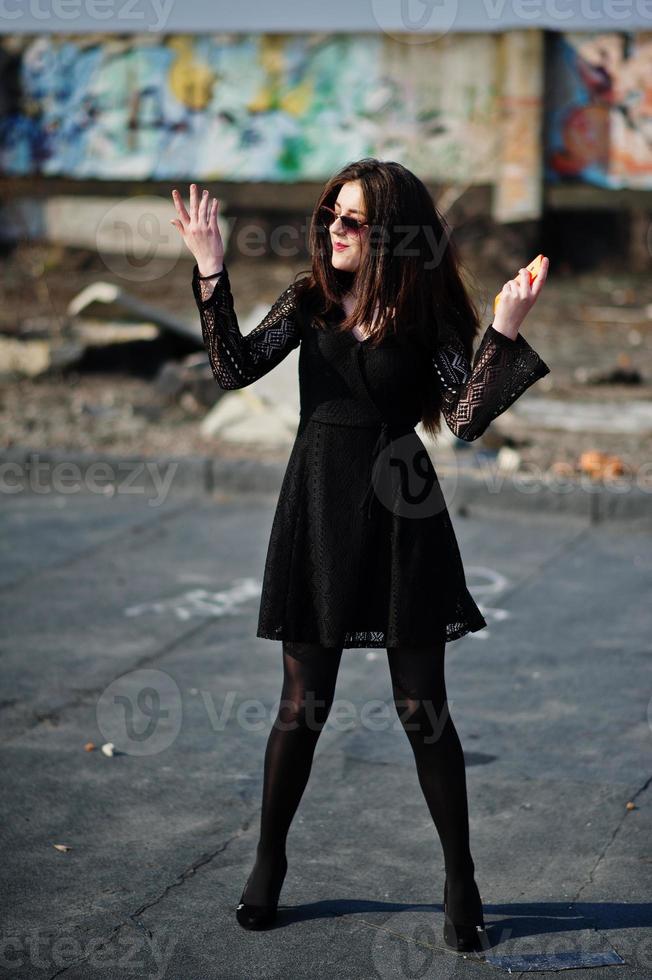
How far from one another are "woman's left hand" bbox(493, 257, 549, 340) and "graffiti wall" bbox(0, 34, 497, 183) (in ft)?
48.0

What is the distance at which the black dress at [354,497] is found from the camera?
325 cm

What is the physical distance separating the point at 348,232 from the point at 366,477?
608 millimetres

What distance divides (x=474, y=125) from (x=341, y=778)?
1425 centimetres

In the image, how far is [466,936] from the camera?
3277 mm

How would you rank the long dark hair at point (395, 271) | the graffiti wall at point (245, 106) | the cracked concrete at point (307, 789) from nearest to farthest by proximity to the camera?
the long dark hair at point (395, 271) < the cracked concrete at point (307, 789) < the graffiti wall at point (245, 106)

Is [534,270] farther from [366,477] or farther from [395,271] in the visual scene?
[366,477]

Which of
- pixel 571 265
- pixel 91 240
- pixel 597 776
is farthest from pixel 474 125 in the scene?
pixel 597 776

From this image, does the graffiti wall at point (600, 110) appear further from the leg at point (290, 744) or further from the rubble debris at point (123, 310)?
the leg at point (290, 744)

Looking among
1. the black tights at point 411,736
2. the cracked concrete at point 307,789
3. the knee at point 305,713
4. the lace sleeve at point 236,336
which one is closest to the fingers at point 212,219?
the lace sleeve at point 236,336

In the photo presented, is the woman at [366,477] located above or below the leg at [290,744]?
above

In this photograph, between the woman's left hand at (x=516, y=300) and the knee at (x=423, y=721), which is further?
the knee at (x=423, y=721)

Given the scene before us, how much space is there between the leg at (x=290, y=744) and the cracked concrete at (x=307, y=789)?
16 cm

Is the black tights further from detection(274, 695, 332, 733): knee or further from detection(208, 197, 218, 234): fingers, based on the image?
detection(208, 197, 218, 234): fingers

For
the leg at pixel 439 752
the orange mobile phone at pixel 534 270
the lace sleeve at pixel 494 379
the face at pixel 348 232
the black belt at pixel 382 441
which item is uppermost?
the face at pixel 348 232
